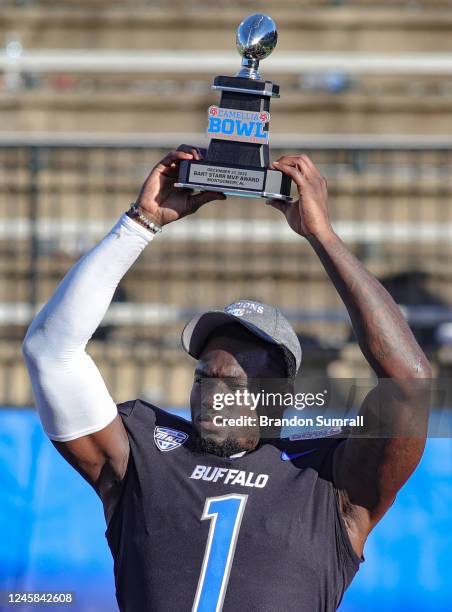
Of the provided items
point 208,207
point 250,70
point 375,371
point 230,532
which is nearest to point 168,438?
point 230,532

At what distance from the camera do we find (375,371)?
233cm

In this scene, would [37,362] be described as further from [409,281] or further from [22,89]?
[22,89]

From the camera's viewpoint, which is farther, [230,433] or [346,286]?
[230,433]

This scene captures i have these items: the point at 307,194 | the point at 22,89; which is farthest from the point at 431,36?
the point at 307,194

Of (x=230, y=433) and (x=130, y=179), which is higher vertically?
(x=130, y=179)

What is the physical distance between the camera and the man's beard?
255 centimetres

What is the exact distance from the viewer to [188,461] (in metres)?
2.57

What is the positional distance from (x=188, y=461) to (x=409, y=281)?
3.74 meters

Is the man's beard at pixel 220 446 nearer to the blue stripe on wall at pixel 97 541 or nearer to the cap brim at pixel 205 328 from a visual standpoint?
the cap brim at pixel 205 328

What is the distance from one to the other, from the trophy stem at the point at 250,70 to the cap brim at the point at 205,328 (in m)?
0.62
